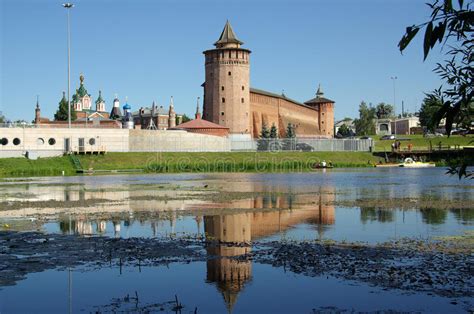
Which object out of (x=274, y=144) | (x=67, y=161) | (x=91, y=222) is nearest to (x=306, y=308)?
(x=91, y=222)

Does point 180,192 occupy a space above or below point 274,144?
below

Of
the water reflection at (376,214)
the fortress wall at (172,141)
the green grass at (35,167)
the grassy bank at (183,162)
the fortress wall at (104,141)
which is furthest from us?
the fortress wall at (172,141)

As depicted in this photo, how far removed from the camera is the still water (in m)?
7.38

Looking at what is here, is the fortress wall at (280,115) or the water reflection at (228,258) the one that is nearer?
the water reflection at (228,258)

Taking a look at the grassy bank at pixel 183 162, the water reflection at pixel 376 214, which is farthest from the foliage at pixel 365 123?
the water reflection at pixel 376 214

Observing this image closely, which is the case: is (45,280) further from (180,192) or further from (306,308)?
(180,192)

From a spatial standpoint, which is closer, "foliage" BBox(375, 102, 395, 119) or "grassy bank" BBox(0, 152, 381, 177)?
"grassy bank" BBox(0, 152, 381, 177)

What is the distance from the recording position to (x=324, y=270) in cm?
895

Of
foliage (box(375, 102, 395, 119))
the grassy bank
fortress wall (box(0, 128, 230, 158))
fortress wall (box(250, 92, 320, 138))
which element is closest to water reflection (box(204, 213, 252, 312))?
the grassy bank

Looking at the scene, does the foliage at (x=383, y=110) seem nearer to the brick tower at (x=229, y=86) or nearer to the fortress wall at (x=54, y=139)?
the brick tower at (x=229, y=86)

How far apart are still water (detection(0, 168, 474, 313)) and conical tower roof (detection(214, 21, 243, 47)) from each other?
5606cm

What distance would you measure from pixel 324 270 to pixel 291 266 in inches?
22.5

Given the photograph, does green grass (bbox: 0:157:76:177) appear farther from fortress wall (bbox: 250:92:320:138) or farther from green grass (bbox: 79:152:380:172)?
fortress wall (bbox: 250:92:320:138)

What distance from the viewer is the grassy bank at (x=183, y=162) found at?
47719 mm
